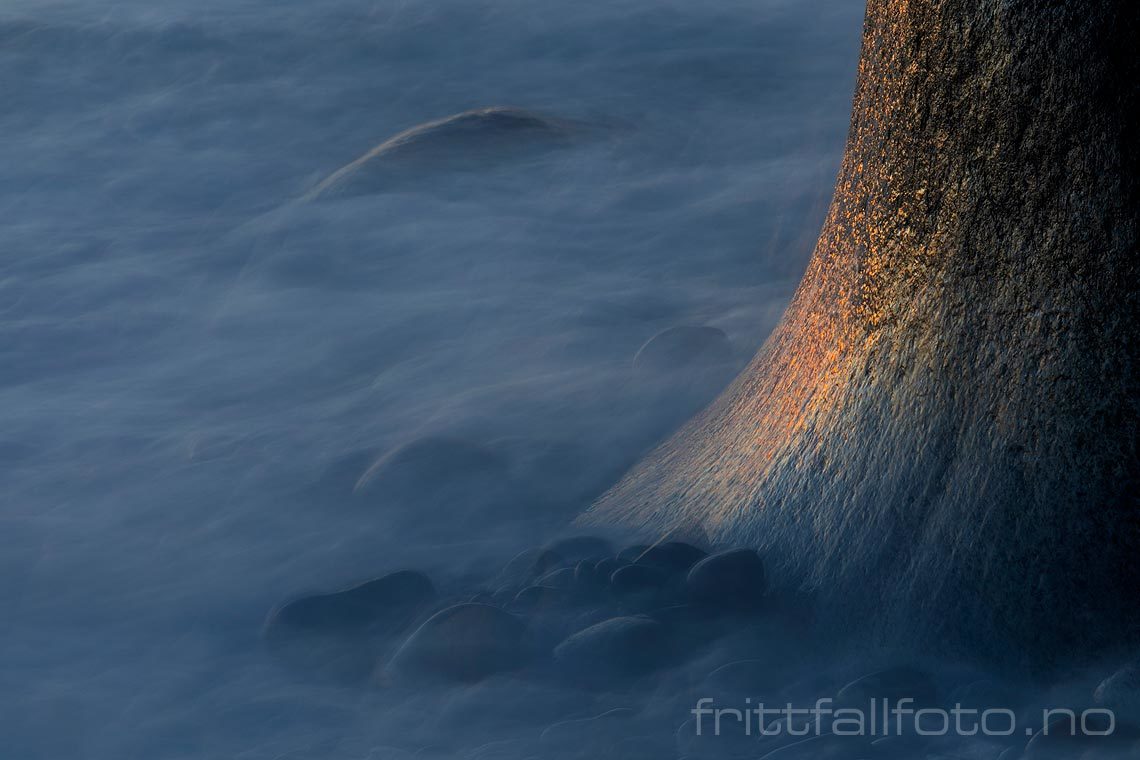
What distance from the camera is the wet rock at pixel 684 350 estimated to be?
4.27m

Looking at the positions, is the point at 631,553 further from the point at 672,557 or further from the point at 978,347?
the point at 978,347

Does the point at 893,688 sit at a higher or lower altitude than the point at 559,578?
lower

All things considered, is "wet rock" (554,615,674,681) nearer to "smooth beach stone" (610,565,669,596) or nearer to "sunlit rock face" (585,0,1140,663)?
"smooth beach stone" (610,565,669,596)

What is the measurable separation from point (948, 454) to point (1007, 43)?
808 millimetres

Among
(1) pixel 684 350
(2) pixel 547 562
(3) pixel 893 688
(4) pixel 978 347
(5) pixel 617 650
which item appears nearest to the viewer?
(4) pixel 978 347

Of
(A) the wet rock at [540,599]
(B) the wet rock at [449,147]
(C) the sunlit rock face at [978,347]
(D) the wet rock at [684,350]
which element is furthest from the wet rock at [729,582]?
(B) the wet rock at [449,147]

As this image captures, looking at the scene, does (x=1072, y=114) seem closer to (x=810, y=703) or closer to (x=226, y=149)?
(x=810, y=703)

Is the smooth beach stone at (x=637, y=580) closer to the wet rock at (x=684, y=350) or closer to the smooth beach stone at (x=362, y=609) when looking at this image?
the smooth beach stone at (x=362, y=609)

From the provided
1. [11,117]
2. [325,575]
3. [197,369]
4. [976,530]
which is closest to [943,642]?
[976,530]

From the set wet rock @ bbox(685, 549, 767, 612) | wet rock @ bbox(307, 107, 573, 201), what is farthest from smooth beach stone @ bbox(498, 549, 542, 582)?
wet rock @ bbox(307, 107, 573, 201)

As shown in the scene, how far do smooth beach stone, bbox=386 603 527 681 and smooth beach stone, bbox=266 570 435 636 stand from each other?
170 mm

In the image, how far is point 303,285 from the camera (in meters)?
5.18

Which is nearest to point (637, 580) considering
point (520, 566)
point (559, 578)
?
point (559, 578)

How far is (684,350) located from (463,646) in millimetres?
1601
